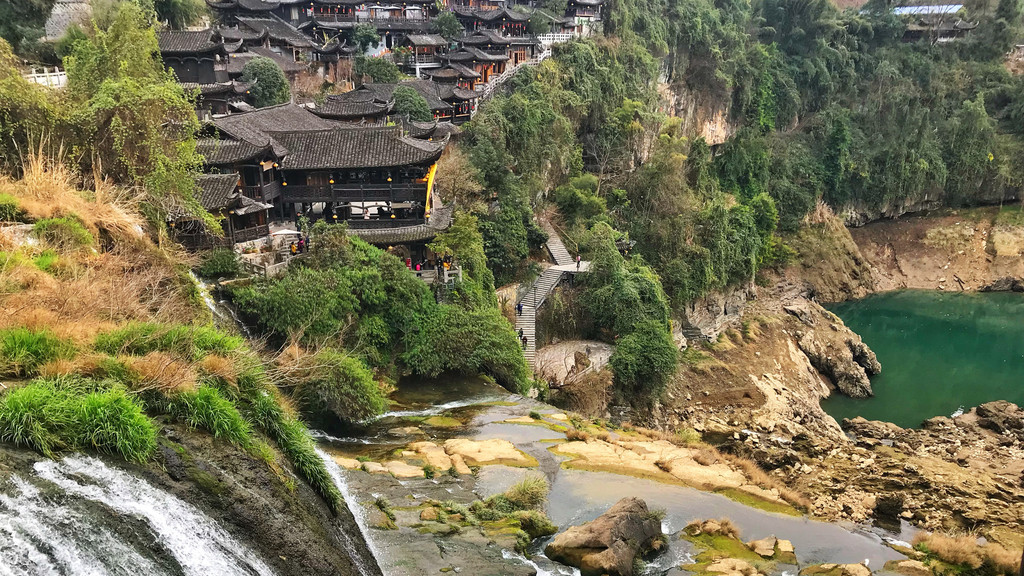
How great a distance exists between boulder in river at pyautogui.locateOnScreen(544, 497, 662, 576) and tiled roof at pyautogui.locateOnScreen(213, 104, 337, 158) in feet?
75.4

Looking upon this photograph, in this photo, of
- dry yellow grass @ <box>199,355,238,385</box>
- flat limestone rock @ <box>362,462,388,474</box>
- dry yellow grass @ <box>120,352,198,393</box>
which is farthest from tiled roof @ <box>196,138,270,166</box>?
dry yellow grass @ <box>120,352,198,393</box>

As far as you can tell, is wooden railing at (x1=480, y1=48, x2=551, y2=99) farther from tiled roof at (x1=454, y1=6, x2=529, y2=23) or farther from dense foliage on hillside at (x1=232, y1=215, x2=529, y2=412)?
dense foliage on hillside at (x1=232, y1=215, x2=529, y2=412)

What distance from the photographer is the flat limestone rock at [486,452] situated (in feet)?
78.8

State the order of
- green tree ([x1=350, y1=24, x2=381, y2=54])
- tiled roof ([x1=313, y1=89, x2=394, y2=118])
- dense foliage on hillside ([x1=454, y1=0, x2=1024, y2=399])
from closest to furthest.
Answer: tiled roof ([x1=313, y1=89, x2=394, y2=118]), dense foliage on hillside ([x1=454, y1=0, x2=1024, y2=399]), green tree ([x1=350, y1=24, x2=381, y2=54])

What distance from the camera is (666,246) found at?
49.5 metres

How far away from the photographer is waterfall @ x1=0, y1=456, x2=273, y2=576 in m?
10.0

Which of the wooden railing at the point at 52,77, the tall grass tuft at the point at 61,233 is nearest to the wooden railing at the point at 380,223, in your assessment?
the tall grass tuft at the point at 61,233

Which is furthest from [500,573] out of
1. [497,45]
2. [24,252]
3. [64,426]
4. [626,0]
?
[626,0]

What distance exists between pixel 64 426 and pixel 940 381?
5213cm

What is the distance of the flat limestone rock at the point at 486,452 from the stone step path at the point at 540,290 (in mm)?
12392

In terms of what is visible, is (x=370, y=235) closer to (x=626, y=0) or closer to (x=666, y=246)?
(x=666, y=246)

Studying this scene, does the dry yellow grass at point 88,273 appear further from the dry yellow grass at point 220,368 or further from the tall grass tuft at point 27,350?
the dry yellow grass at point 220,368

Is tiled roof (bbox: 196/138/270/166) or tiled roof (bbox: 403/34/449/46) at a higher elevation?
tiled roof (bbox: 403/34/449/46)

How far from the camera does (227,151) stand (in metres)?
32.7
